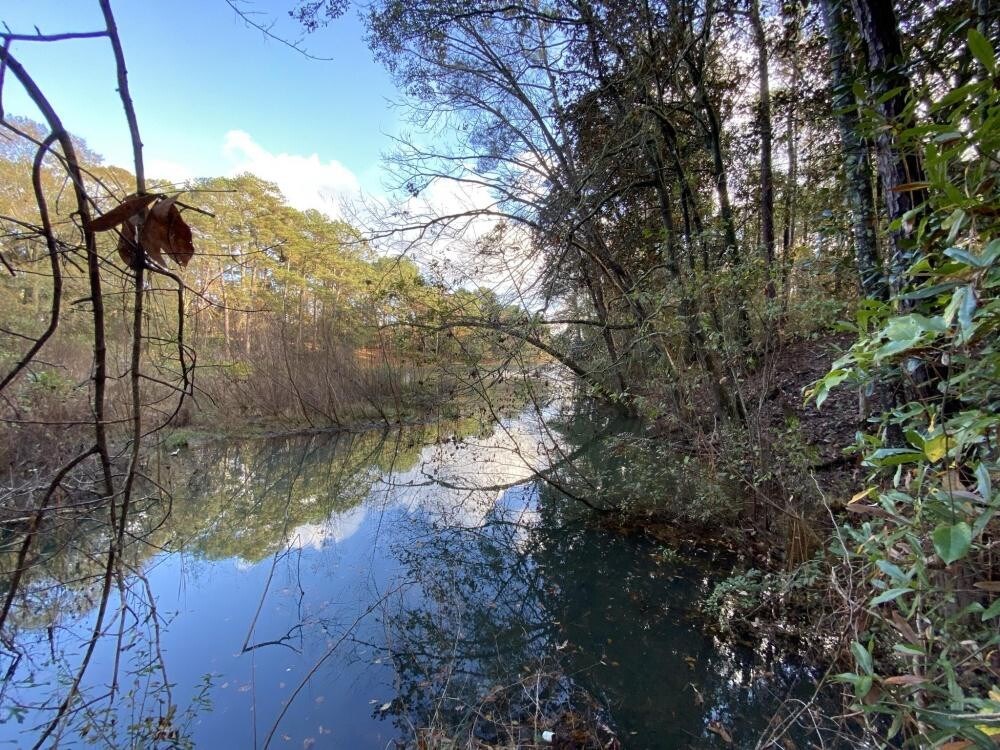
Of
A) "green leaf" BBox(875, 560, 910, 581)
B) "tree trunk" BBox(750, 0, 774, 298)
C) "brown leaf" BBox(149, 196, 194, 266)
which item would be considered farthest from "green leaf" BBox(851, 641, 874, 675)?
"tree trunk" BBox(750, 0, 774, 298)

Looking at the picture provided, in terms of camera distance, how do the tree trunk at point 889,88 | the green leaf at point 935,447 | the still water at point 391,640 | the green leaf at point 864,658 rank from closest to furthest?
the green leaf at point 935,447 < the green leaf at point 864,658 < the tree trunk at point 889,88 < the still water at point 391,640

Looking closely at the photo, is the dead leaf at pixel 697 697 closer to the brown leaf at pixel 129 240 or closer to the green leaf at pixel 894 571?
the green leaf at pixel 894 571

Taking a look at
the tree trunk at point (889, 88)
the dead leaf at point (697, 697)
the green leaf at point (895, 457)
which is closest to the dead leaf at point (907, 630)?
the green leaf at point (895, 457)

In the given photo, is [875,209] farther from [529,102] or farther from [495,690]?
[529,102]

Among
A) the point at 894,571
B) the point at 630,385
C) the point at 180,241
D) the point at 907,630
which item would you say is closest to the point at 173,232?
the point at 180,241

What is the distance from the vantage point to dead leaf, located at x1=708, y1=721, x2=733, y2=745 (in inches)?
82.9

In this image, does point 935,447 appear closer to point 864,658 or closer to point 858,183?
point 864,658

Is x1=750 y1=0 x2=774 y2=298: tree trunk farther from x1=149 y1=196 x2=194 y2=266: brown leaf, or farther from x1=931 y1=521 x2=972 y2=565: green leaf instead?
x1=149 y1=196 x2=194 y2=266: brown leaf

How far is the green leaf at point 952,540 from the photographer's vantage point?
712 mm

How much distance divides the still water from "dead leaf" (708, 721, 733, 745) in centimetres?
1

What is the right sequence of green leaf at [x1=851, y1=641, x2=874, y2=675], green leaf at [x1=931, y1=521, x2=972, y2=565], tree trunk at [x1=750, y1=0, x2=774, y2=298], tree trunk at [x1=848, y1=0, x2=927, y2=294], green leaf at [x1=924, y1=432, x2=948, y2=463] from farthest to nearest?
tree trunk at [x1=750, y1=0, x2=774, y2=298]
tree trunk at [x1=848, y1=0, x2=927, y2=294]
green leaf at [x1=851, y1=641, x2=874, y2=675]
green leaf at [x1=924, y1=432, x2=948, y2=463]
green leaf at [x1=931, y1=521, x2=972, y2=565]

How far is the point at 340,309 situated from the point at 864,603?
9.70m

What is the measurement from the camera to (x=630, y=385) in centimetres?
520

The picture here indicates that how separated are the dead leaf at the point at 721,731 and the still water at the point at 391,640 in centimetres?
1
